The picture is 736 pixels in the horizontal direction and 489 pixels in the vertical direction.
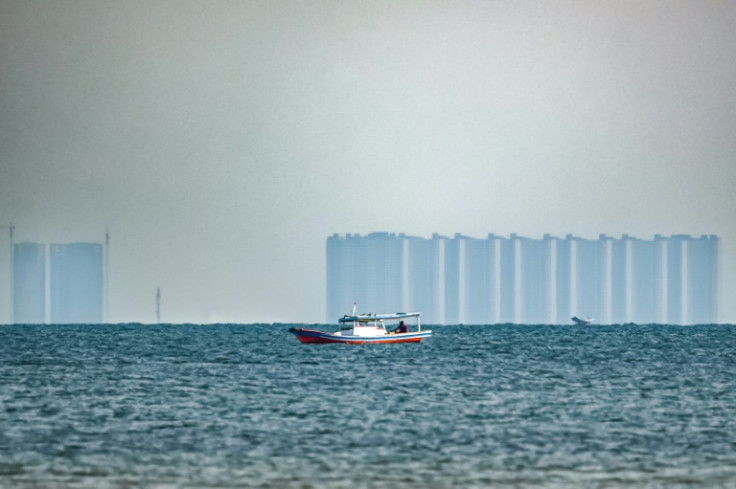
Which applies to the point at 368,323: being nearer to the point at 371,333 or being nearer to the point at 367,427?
the point at 371,333

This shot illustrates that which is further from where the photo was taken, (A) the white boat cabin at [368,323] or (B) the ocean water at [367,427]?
(A) the white boat cabin at [368,323]

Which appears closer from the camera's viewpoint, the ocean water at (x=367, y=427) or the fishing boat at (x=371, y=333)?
the ocean water at (x=367, y=427)

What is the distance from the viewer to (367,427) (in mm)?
68750

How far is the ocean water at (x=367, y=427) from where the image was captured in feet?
168

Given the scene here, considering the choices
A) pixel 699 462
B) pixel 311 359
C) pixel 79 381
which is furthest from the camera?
pixel 311 359

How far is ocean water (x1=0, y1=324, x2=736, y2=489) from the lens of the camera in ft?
168

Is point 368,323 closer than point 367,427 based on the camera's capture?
No

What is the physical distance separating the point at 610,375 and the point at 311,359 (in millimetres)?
42249

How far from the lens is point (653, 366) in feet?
456

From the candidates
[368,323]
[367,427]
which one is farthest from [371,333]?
[367,427]

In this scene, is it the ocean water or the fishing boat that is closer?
the ocean water

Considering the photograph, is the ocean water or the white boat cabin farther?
the white boat cabin

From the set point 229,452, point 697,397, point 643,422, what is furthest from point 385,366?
point 229,452

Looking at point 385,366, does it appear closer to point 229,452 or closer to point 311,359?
point 311,359
